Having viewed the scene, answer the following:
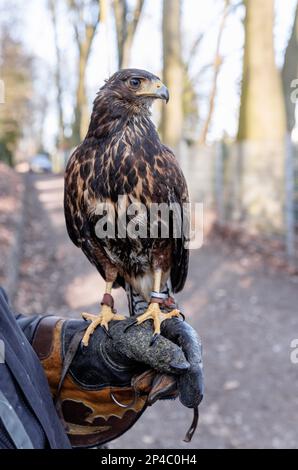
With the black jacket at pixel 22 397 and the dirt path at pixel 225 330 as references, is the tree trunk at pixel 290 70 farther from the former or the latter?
the black jacket at pixel 22 397

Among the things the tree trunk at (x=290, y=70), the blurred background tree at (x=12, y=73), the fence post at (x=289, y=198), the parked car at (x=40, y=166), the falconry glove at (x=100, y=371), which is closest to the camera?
the falconry glove at (x=100, y=371)

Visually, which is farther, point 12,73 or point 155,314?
point 12,73

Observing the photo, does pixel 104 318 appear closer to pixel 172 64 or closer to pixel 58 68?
pixel 172 64

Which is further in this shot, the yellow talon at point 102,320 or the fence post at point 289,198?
the fence post at point 289,198

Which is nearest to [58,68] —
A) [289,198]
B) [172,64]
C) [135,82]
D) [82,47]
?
[82,47]

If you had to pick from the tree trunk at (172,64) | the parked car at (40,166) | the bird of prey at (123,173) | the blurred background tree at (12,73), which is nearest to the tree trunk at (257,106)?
the tree trunk at (172,64)

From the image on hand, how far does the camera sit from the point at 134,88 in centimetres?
227

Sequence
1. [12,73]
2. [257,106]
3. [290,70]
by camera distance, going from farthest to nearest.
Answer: [12,73], [290,70], [257,106]

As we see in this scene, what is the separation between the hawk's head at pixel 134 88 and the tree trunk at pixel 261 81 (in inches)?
322

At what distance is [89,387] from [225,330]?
14.3 feet

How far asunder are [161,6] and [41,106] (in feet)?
124

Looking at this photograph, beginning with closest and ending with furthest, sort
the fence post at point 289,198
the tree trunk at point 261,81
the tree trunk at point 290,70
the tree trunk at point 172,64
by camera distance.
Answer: the fence post at point 289,198, the tree trunk at point 261,81, the tree trunk at point 290,70, the tree trunk at point 172,64

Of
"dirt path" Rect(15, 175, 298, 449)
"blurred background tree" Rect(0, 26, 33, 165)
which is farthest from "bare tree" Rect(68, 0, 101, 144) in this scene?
"dirt path" Rect(15, 175, 298, 449)

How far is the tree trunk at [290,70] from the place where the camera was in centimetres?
1125
